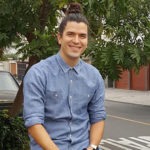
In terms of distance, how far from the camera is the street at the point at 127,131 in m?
8.76

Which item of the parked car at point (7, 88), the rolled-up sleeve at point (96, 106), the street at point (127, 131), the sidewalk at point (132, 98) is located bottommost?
the sidewalk at point (132, 98)

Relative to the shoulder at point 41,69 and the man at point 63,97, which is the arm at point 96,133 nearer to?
the man at point 63,97

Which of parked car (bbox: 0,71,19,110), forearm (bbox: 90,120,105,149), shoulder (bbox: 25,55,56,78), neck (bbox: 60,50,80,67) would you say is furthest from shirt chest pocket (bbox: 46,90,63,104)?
parked car (bbox: 0,71,19,110)

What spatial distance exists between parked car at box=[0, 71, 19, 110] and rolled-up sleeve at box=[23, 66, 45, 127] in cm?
482

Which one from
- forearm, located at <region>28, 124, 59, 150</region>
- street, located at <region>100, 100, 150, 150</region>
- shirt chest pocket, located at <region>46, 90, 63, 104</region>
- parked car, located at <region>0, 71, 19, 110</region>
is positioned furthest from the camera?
street, located at <region>100, 100, 150, 150</region>

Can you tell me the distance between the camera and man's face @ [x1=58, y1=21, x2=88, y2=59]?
8.81ft

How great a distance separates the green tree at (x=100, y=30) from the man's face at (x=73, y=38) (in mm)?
757

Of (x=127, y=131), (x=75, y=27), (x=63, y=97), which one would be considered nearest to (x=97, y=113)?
(x=63, y=97)

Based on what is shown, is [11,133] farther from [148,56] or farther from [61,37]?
[61,37]

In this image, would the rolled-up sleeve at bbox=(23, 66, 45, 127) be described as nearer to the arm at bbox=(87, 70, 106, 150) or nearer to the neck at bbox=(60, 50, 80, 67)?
the neck at bbox=(60, 50, 80, 67)

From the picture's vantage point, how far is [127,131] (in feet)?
36.3

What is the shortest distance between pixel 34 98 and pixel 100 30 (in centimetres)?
156

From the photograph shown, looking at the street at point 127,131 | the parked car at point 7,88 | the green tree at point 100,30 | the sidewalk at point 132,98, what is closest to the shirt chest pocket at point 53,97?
the green tree at point 100,30

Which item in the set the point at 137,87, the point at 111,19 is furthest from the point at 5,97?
the point at 137,87
